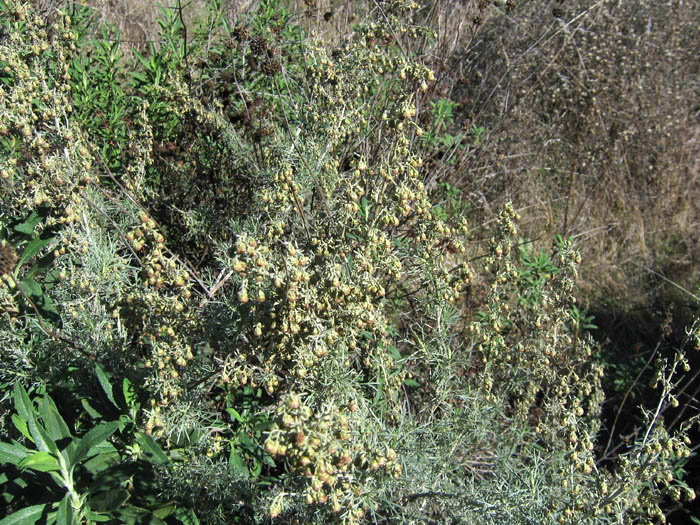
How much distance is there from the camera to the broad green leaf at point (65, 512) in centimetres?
202

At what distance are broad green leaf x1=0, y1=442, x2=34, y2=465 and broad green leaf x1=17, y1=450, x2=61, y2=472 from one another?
0.05m

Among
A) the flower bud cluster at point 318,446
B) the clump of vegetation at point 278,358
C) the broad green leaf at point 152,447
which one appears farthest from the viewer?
the broad green leaf at point 152,447

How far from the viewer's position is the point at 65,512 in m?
2.05

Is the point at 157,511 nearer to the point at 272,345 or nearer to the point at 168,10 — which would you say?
the point at 272,345

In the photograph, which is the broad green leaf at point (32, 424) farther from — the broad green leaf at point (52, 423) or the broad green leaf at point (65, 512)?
the broad green leaf at point (65, 512)

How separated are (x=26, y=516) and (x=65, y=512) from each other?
0.21 meters

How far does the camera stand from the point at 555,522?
2.05 metres

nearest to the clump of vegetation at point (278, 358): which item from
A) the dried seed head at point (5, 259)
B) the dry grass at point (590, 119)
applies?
the dried seed head at point (5, 259)

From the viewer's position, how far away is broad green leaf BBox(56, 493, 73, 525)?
2.02m

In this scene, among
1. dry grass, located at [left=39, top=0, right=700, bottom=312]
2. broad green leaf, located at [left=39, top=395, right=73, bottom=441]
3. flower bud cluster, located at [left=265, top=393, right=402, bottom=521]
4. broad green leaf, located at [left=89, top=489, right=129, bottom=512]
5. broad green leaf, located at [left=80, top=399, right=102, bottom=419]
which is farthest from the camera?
dry grass, located at [left=39, top=0, right=700, bottom=312]

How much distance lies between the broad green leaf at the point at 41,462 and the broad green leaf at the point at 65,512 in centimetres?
11

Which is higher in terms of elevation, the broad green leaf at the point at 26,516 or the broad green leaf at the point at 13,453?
the broad green leaf at the point at 13,453

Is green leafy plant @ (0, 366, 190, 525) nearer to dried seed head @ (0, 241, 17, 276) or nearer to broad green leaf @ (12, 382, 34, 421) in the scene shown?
broad green leaf @ (12, 382, 34, 421)

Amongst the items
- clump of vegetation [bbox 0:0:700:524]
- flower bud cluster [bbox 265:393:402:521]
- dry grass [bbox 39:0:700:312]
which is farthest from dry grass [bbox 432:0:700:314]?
flower bud cluster [bbox 265:393:402:521]
